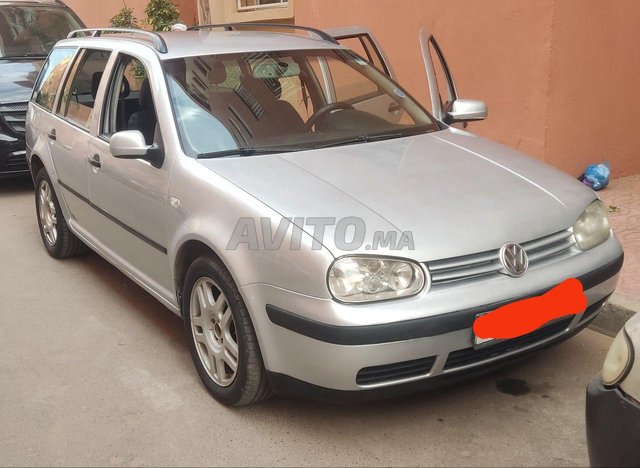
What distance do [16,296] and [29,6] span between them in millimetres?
5625

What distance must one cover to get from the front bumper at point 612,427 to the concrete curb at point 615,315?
198 cm

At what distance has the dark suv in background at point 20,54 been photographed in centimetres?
759

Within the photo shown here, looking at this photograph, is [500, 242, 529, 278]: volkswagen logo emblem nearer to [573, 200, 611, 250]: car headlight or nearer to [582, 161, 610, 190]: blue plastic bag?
[573, 200, 611, 250]: car headlight

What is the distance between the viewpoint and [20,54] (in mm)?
8477

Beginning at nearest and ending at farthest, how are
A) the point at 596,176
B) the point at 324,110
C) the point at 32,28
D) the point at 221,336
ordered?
Result: the point at 221,336
the point at 324,110
the point at 596,176
the point at 32,28

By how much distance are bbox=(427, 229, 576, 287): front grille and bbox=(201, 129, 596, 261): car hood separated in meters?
0.03

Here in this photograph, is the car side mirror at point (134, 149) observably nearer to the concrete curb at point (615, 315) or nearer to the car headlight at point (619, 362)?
the car headlight at point (619, 362)

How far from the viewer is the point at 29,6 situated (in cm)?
912

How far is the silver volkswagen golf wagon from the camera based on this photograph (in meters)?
2.76

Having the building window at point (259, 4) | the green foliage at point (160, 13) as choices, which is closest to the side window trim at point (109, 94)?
the building window at point (259, 4)

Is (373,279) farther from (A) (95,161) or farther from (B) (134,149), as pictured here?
(A) (95,161)

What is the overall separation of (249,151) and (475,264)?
129 cm

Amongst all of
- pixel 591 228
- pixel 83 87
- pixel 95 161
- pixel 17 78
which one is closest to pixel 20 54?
pixel 17 78

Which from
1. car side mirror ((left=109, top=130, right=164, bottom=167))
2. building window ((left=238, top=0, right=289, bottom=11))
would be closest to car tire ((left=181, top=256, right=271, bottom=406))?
car side mirror ((left=109, top=130, right=164, bottom=167))
